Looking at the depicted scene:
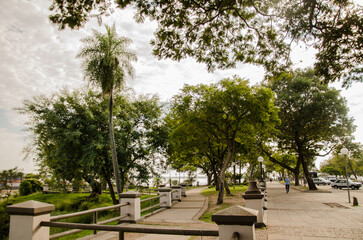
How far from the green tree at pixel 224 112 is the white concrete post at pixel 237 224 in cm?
1521

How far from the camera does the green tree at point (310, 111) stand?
27344 millimetres

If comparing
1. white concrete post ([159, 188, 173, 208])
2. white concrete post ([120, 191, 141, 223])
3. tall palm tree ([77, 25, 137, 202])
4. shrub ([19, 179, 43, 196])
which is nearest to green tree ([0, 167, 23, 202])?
shrub ([19, 179, 43, 196])

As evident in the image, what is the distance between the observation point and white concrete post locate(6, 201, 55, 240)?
452 centimetres

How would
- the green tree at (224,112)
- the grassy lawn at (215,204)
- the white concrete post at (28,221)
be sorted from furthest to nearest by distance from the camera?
1. the green tree at (224,112)
2. the grassy lawn at (215,204)
3. the white concrete post at (28,221)

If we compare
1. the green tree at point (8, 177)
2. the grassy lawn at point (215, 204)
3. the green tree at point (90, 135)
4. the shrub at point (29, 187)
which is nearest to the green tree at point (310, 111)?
the grassy lawn at point (215, 204)

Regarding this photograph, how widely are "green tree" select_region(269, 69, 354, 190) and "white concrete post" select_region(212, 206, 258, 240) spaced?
1078 inches

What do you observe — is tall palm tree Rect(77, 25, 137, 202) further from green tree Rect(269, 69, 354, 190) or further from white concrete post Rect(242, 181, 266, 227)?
green tree Rect(269, 69, 354, 190)

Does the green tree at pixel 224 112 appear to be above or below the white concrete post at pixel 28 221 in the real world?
above

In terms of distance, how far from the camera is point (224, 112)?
743 inches

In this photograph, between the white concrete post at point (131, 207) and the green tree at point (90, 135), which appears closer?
the white concrete post at point (131, 207)

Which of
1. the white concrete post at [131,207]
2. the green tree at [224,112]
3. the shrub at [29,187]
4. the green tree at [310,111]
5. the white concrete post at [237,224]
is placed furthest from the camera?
the shrub at [29,187]

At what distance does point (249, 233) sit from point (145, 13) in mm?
6679

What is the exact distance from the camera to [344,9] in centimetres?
741

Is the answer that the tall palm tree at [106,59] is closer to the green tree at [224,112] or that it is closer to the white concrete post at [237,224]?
the green tree at [224,112]
